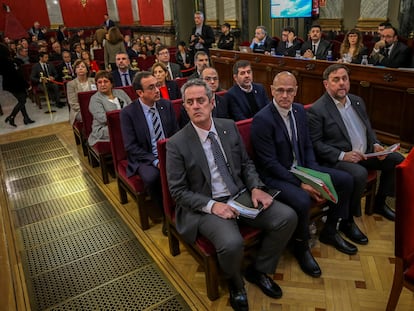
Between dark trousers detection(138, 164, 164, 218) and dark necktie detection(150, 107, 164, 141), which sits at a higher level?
dark necktie detection(150, 107, 164, 141)

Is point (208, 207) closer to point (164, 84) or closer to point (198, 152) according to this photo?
point (198, 152)

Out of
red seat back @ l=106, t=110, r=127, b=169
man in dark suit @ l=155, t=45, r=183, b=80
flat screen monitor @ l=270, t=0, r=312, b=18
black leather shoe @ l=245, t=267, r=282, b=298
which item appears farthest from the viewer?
flat screen monitor @ l=270, t=0, r=312, b=18

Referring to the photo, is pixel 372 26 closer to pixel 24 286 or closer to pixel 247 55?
pixel 247 55

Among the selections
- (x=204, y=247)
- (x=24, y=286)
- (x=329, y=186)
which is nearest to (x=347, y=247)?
(x=329, y=186)

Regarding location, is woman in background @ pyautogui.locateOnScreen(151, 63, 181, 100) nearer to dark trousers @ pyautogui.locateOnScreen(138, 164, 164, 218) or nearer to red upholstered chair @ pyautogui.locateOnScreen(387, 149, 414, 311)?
dark trousers @ pyautogui.locateOnScreen(138, 164, 164, 218)

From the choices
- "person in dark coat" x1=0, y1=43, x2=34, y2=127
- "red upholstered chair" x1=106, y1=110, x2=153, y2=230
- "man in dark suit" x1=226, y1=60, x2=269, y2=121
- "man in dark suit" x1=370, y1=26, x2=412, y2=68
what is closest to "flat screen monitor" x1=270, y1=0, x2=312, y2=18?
"man in dark suit" x1=370, y1=26, x2=412, y2=68

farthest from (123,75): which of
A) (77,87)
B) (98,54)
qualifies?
(98,54)

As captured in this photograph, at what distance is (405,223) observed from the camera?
5.76 ft

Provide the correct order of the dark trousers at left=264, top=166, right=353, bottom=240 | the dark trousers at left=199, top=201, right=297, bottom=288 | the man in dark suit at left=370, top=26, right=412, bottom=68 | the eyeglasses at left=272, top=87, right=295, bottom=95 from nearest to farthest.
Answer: the dark trousers at left=199, top=201, right=297, bottom=288 < the dark trousers at left=264, top=166, right=353, bottom=240 < the eyeglasses at left=272, top=87, right=295, bottom=95 < the man in dark suit at left=370, top=26, right=412, bottom=68

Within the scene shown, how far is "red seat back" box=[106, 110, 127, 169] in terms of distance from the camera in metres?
3.18

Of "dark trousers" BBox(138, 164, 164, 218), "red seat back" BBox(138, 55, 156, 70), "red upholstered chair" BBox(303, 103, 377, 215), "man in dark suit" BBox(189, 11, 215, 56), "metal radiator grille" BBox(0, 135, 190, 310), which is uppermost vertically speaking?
"man in dark suit" BBox(189, 11, 215, 56)

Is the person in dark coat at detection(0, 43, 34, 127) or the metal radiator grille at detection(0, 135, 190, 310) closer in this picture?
the metal radiator grille at detection(0, 135, 190, 310)

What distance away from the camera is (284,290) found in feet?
7.34

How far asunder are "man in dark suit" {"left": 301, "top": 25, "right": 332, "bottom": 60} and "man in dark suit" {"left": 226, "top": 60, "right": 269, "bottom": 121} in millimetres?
2521
